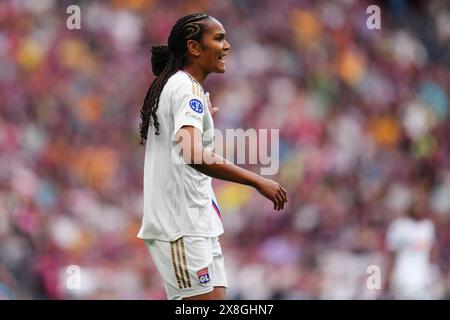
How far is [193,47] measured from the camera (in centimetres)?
510

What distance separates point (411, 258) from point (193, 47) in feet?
14.8

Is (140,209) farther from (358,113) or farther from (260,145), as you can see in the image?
(358,113)

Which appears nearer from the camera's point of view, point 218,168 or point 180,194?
point 218,168

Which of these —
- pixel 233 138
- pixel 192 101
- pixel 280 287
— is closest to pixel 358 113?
pixel 233 138

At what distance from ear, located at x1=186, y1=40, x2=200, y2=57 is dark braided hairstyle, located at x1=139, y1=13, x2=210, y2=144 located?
2 cm

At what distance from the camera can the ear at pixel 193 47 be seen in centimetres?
509

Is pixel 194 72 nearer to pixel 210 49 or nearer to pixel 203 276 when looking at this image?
pixel 210 49

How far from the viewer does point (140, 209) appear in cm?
1040

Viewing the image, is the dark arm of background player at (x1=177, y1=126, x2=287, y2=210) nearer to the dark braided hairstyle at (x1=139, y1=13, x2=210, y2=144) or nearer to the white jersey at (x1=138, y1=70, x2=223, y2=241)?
the white jersey at (x1=138, y1=70, x2=223, y2=241)

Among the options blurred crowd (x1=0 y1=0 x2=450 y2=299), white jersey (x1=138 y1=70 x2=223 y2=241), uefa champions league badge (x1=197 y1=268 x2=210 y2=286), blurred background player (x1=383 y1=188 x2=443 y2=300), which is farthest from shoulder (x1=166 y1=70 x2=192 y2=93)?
blurred background player (x1=383 y1=188 x2=443 y2=300)

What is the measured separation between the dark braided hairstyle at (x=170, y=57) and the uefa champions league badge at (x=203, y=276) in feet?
2.00

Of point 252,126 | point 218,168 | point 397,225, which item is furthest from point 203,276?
point 252,126

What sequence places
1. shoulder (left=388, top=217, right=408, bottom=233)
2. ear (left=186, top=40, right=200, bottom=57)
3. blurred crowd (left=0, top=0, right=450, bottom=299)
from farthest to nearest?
blurred crowd (left=0, top=0, right=450, bottom=299), shoulder (left=388, top=217, right=408, bottom=233), ear (left=186, top=40, right=200, bottom=57)

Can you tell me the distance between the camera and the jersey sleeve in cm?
483
